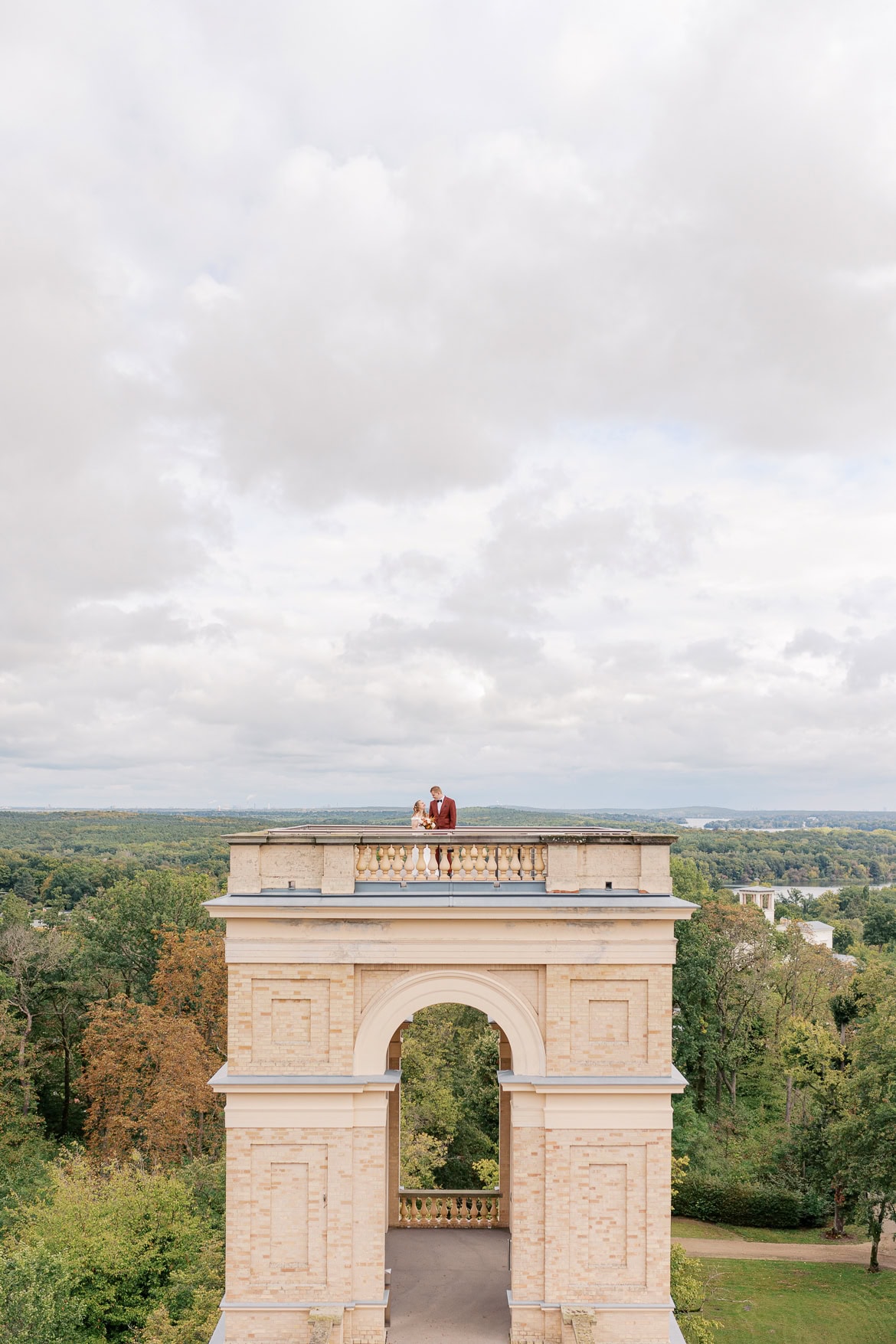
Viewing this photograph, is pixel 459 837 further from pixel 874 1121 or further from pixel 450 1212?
pixel 874 1121

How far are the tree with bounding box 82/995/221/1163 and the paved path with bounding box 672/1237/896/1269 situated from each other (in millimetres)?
22360

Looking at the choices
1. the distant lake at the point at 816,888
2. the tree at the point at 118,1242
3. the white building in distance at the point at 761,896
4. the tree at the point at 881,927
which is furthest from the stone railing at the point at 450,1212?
the distant lake at the point at 816,888

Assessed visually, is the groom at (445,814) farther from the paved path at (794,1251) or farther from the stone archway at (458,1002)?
the paved path at (794,1251)

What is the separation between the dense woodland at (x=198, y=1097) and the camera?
23.4m

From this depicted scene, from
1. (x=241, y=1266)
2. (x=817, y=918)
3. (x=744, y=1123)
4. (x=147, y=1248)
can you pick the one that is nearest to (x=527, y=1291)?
(x=241, y=1266)

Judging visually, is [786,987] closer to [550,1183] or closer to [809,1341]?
[809,1341]

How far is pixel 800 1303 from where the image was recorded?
33.6 m

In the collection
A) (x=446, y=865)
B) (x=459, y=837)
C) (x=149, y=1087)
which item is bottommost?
(x=149, y=1087)

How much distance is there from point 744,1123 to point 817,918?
63465 mm

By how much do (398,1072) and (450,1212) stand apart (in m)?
7.19

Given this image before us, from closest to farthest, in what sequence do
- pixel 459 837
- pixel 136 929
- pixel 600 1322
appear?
pixel 600 1322 → pixel 459 837 → pixel 136 929

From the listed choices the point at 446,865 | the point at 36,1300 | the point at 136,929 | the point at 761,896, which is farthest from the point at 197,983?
the point at 761,896

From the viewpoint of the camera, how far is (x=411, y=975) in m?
13.0

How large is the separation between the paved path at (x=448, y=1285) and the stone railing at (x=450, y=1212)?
0.14 metres
